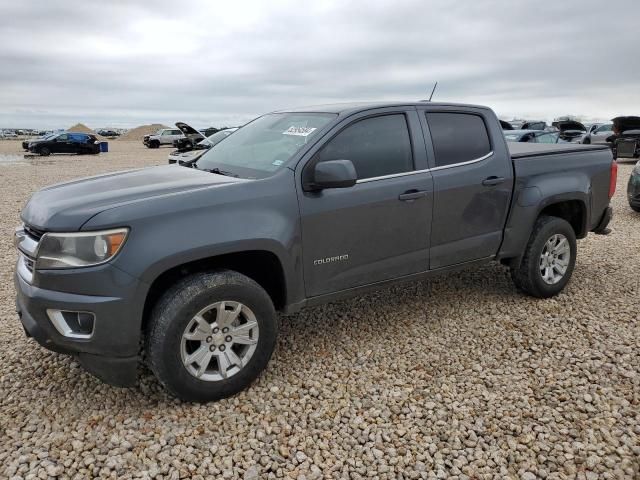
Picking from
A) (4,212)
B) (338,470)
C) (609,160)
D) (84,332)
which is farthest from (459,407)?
(4,212)

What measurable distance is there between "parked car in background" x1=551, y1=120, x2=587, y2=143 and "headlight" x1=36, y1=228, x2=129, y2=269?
74.9ft

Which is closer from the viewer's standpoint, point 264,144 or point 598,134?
point 264,144

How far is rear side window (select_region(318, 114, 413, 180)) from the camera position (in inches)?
139

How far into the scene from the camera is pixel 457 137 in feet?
13.5

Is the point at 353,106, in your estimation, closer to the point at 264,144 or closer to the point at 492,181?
the point at 264,144

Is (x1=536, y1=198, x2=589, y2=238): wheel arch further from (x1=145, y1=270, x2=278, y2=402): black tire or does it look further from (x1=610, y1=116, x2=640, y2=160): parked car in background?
(x1=610, y1=116, x2=640, y2=160): parked car in background

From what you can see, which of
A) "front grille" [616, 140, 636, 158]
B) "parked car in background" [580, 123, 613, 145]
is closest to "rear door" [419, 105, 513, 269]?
"front grille" [616, 140, 636, 158]

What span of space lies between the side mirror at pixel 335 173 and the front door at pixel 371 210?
6.4 inches

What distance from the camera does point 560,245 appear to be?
15.5 feet

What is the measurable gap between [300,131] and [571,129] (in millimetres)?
Answer: 23639

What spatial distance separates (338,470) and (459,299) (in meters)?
2.59

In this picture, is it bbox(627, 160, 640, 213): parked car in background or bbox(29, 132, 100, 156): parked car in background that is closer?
bbox(627, 160, 640, 213): parked car in background

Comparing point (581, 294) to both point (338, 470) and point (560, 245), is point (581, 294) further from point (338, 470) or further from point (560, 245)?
point (338, 470)

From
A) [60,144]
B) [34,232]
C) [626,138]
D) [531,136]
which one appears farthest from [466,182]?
[60,144]
